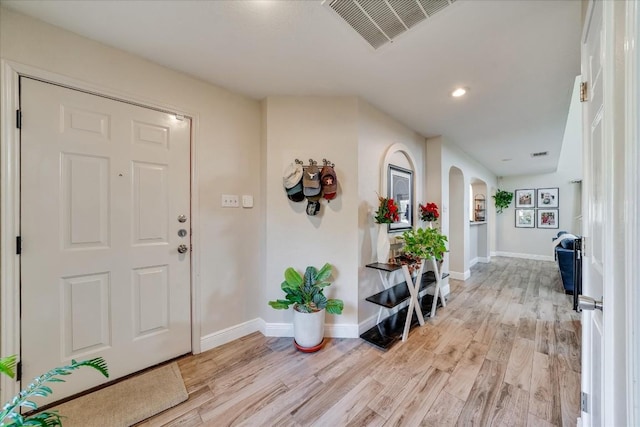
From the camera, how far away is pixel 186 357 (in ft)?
6.33

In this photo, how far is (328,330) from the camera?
2.26 m

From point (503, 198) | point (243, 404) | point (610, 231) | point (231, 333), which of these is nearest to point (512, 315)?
point (610, 231)

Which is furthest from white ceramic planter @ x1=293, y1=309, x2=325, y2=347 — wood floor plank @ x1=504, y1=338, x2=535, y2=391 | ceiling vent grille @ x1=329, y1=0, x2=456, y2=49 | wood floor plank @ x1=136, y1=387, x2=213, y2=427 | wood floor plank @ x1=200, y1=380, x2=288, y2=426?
ceiling vent grille @ x1=329, y1=0, x2=456, y2=49

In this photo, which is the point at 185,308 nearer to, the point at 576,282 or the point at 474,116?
the point at 576,282

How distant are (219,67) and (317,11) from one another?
0.92 meters

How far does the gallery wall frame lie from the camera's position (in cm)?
598

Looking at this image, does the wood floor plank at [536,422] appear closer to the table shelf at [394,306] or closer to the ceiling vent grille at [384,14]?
the table shelf at [394,306]

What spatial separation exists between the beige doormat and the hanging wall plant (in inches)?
302

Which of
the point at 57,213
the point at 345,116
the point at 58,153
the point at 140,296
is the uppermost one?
the point at 345,116

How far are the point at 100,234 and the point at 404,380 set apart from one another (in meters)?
2.33

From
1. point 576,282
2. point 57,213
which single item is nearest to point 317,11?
point 57,213

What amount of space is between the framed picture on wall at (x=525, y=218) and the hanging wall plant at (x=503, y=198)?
0.37 metres

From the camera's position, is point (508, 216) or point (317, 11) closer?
point (317, 11)

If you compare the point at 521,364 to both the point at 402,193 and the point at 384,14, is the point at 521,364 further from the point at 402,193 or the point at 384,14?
the point at 384,14
